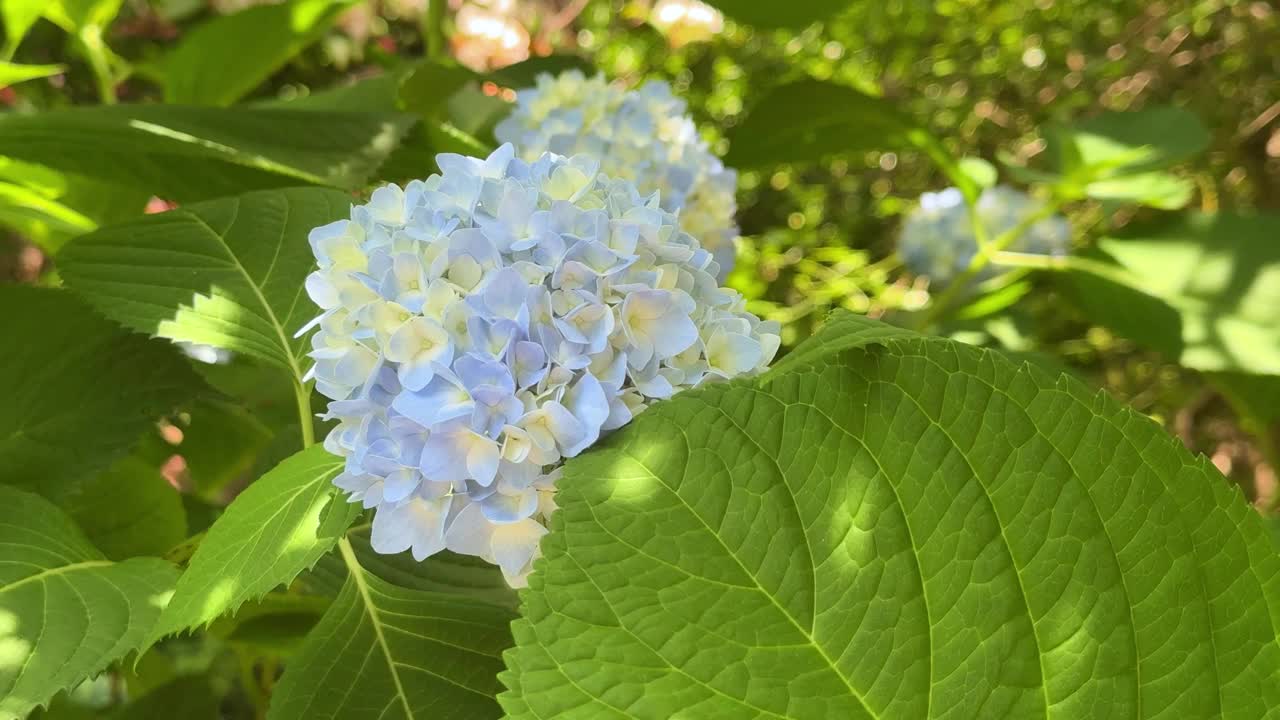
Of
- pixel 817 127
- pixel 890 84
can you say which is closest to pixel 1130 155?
pixel 817 127

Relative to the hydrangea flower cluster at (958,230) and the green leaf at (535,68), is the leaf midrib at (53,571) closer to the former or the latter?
the green leaf at (535,68)

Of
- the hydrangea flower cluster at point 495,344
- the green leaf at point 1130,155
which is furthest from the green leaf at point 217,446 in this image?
the green leaf at point 1130,155

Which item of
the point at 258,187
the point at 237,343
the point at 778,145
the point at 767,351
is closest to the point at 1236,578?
the point at 767,351

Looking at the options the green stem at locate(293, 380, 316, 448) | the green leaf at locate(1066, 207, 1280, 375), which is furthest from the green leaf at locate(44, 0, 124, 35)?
the green leaf at locate(1066, 207, 1280, 375)

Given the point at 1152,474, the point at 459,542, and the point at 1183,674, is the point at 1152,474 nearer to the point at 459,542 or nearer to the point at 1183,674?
the point at 1183,674

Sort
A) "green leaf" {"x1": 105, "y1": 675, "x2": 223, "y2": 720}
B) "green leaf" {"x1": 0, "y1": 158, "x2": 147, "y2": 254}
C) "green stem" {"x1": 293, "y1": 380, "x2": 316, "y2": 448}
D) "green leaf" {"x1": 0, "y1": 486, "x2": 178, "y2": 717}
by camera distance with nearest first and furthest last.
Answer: "green leaf" {"x1": 0, "y1": 486, "x2": 178, "y2": 717} < "green stem" {"x1": 293, "y1": 380, "x2": 316, "y2": 448} < "green leaf" {"x1": 0, "y1": 158, "x2": 147, "y2": 254} < "green leaf" {"x1": 105, "y1": 675, "x2": 223, "y2": 720}

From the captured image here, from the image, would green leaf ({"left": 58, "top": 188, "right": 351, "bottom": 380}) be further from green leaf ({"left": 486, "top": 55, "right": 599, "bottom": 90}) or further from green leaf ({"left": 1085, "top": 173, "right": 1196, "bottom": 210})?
green leaf ({"left": 1085, "top": 173, "right": 1196, "bottom": 210})
